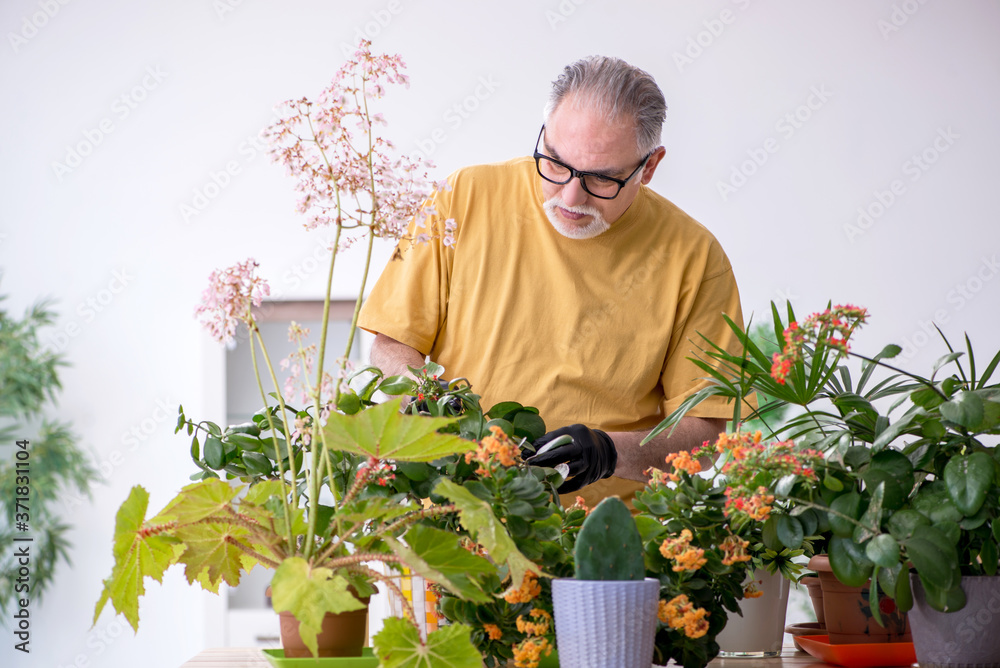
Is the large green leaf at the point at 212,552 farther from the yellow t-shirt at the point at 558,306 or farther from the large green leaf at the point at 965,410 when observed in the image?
the yellow t-shirt at the point at 558,306

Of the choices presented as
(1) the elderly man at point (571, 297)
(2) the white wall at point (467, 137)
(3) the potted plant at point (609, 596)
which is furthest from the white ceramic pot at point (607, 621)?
(2) the white wall at point (467, 137)

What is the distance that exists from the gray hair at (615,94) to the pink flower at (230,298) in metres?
0.89

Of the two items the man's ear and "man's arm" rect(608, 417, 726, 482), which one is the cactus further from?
the man's ear

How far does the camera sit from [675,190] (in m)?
3.95

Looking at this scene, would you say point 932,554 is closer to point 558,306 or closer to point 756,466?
point 756,466

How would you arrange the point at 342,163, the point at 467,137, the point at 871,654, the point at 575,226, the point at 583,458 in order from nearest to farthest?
the point at 342,163 < the point at 871,654 < the point at 583,458 < the point at 575,226 < the point at 467,137

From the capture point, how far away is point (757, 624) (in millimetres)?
937

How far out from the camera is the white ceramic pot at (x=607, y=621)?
0.60 metres

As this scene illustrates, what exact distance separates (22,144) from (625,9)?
2908 millimetres

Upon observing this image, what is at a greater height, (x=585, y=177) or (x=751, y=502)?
(x=585, y=177)

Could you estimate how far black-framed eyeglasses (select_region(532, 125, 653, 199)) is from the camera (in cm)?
141

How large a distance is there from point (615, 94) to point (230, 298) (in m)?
0.94

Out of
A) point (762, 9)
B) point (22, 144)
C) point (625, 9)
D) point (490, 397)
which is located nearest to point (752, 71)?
point (762, 9)

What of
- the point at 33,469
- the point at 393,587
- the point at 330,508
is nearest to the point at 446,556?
the point at 393,587
